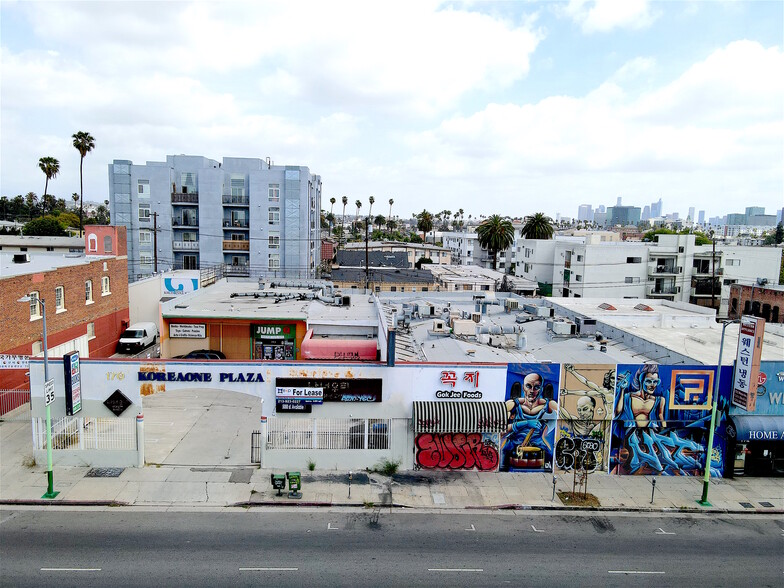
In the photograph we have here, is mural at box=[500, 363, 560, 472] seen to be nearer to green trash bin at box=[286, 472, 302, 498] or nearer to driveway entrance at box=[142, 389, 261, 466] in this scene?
green trash bin at box=[286, 472, 302, 498]

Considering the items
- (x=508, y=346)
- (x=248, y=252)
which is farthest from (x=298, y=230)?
(x=508, y=346)

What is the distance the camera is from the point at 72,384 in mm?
22969

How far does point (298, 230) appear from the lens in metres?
67.7

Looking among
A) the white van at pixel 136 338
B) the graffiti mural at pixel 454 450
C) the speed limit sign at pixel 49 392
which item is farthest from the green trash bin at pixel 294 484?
the white van at pixel 136 338

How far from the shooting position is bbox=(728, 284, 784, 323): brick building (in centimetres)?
5294

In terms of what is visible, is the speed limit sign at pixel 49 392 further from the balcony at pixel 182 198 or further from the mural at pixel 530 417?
the balcony at pixel 182 198

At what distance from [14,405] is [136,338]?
42.1ft

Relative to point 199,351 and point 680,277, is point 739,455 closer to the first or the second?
point 199,351

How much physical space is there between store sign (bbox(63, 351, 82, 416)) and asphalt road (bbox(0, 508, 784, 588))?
181 inches

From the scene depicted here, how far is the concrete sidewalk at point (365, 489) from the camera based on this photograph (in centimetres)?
2114

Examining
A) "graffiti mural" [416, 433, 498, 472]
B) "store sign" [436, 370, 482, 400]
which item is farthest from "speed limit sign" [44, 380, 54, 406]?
"store sign" [436, 370, 482, 400]

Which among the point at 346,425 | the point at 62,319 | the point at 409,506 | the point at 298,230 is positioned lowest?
the point at 409,506

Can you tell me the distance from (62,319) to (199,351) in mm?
8937

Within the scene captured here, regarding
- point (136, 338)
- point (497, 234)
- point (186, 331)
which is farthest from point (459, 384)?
point (497, 234)
